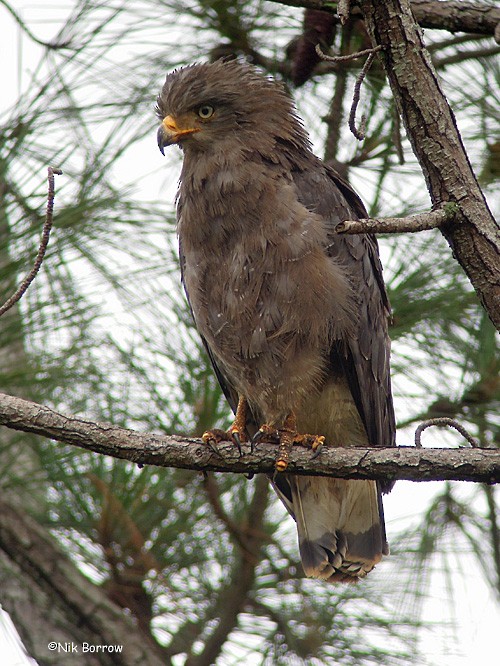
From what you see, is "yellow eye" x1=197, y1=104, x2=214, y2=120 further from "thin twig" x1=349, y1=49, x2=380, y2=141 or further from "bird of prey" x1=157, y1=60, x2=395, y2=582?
"thin twig" x1=349, y1=49, x2=380, y2=141

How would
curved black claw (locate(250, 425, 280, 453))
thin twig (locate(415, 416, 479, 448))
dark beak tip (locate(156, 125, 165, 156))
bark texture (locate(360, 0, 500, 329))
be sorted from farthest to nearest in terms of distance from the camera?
dark beak tip (locate(156, 125, 165, 156))
curved black claw (locate(250, 425, 280, 453))
thin twig (locate(415, 416, 479, 448))
bark texture (locate(360, 0, 500, 329))

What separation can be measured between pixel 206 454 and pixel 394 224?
37.9 inches

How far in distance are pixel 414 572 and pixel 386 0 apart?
3.13 meters

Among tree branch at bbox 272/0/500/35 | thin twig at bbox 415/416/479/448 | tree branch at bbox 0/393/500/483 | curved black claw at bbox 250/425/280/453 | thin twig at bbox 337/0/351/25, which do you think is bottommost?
tree branch at bbox 0/393/500/483

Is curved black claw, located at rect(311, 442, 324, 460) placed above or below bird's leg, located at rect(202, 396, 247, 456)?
below

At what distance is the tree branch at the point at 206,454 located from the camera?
103 inches

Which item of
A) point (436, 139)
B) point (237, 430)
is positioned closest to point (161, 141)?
point (237, 430)

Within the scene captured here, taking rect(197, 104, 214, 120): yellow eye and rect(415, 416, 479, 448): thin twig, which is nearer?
rect(415, 416, 479, 448): thin twig

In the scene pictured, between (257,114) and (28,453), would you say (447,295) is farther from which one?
(28,453)

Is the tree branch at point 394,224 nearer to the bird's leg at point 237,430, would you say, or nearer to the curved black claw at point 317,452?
the curved black claw at point 317,452

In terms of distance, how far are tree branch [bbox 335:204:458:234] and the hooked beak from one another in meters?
1.44

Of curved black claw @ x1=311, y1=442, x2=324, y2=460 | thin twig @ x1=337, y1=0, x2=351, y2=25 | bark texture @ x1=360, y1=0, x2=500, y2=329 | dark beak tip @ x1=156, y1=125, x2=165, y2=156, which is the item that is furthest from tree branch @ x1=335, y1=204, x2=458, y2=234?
dark beak tip @ x1=156, y1=125, x2=165, y2=156

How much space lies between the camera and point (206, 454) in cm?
289

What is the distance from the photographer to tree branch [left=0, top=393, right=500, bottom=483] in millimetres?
2605
